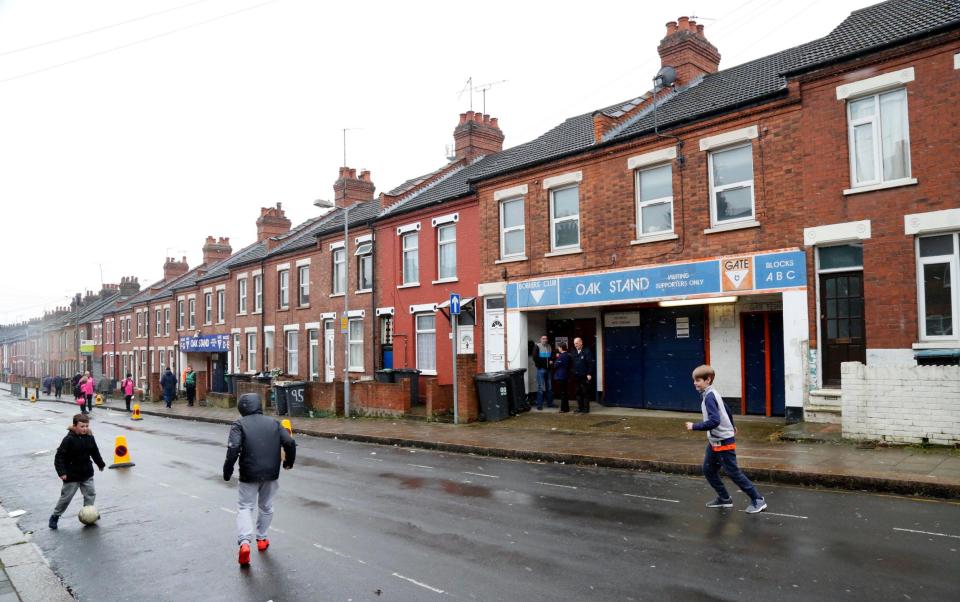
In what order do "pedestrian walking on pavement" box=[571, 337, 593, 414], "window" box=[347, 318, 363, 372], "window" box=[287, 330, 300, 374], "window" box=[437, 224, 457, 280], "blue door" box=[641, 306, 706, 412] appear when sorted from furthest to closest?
"window" box=[287, 330, 300, 374]
"window" box=[347, 318, 363, 372]
"window" box=[437, 224, 457, 280]
"pedestrian walking on pavement" box=[571, 337, 593, 414]
"blue door" box=[641, 306, 706, 412]

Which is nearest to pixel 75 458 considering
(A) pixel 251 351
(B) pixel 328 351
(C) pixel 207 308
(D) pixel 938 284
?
(D) pixel 938 284

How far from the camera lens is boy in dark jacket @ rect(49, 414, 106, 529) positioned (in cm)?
849

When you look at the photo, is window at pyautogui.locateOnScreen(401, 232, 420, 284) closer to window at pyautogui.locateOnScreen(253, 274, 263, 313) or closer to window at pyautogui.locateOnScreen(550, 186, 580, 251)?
window at pyautogui.locateOnScreen(550, 186, 580, 251)

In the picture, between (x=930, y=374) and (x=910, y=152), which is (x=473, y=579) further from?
(x=910, y=152)

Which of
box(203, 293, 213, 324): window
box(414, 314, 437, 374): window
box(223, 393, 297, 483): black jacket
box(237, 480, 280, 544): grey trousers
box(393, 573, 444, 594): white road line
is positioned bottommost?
box(393, 573, 444, 594): white road line

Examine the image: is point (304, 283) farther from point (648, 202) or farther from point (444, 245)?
point (648, 202)

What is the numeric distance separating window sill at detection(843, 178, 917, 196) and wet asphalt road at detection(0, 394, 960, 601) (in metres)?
6.19

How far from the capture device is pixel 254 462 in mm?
6586

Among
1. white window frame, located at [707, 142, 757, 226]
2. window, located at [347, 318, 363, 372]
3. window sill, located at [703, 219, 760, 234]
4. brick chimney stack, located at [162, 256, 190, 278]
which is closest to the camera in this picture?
window sill, located at [703, 219, 760, 234]

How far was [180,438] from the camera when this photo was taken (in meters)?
19.0

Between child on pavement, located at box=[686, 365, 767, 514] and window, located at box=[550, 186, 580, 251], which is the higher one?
window, located at box=[550, 186, 580, 251]

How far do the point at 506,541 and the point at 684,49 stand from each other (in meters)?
17.5

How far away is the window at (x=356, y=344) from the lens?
2535 centimetres

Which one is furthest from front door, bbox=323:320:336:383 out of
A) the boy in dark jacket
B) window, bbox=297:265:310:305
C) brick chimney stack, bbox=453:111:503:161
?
the boy in dark jacket
